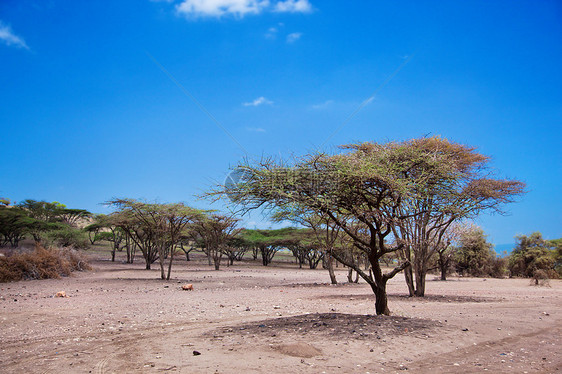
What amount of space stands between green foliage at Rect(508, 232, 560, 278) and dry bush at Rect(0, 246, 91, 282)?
35684 millimetres

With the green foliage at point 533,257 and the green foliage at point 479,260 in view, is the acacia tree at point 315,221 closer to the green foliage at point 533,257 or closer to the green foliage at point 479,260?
the green foliage at point 479,260

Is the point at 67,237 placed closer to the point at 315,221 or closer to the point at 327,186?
the point at 315,221

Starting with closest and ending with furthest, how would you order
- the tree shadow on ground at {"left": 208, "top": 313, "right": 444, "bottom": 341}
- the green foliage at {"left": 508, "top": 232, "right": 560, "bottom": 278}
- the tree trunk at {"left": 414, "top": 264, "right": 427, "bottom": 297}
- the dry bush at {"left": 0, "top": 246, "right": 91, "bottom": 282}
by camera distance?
the tree shadow on ground at {"left": 208, "top": 313, "right": 444, "bottom": 341}
the tree trunk at {"left": 414, "top": 264, "right": 427, "bottom": 297}
the dry bush at {"left": 0, "top": 246, "right": 91, "bottom": 282}
the green foliage at {"left": 508, "top": 232, "right": 560, "bottom": 278}

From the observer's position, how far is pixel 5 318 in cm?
938

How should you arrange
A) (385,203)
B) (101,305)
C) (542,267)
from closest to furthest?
(385,203) → (101,305) → (542,267)

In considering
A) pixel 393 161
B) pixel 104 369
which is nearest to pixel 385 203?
pixel 393 161

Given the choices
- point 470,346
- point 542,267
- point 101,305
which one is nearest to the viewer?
point 470,346

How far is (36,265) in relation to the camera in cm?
2086

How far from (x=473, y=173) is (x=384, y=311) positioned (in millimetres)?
7814

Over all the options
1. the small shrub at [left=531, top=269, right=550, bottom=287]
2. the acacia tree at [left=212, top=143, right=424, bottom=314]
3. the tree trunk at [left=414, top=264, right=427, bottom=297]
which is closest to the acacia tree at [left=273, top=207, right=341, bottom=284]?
the acacia tree at [left=212, top=143, right=424, bottom=314]

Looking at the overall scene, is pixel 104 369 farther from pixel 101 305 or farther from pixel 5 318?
pixel 101 305

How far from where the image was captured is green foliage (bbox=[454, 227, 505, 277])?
109 feet

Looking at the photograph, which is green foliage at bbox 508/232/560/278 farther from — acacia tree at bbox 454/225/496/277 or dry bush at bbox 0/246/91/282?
dry bush at bbox 0/246/91/282

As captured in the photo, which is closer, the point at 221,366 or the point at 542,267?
the point at 221,366
